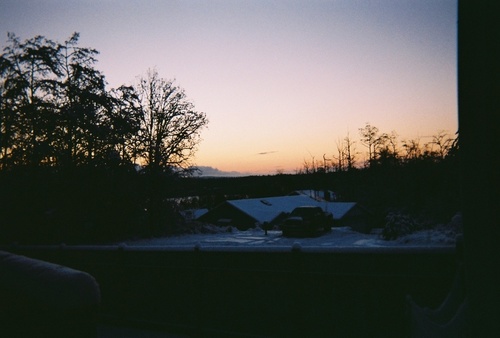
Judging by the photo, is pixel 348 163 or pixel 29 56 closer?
pixel 29 56

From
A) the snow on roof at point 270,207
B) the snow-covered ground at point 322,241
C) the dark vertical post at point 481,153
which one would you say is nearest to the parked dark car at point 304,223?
the snow-covered ground at point 322,241

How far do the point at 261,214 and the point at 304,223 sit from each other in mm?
11391

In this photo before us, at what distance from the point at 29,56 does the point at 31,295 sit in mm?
21730

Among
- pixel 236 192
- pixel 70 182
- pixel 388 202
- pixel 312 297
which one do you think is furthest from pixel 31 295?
pixel 236 192

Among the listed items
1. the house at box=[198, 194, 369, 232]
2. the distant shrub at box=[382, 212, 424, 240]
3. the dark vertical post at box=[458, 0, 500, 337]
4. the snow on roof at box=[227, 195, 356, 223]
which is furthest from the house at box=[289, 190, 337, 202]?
the dark vertical post at box=[458, 0, 500, 337]

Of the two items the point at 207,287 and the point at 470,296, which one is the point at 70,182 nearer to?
the point at 207,287

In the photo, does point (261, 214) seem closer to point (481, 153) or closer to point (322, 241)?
point (322, 241)

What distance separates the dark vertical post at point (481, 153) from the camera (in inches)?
40.8

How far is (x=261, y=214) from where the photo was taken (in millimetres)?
36344

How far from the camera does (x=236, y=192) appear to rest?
54.8 meters

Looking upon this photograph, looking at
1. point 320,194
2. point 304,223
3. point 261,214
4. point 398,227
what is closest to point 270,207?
point 261,214

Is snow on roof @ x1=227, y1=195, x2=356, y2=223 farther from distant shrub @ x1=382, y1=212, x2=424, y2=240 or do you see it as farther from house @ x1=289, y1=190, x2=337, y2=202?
distant shrub @ x1=382, y1=212, x2=424, y2=240

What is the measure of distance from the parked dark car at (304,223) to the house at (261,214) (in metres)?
7.74

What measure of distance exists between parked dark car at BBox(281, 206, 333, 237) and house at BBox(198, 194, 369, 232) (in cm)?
774
